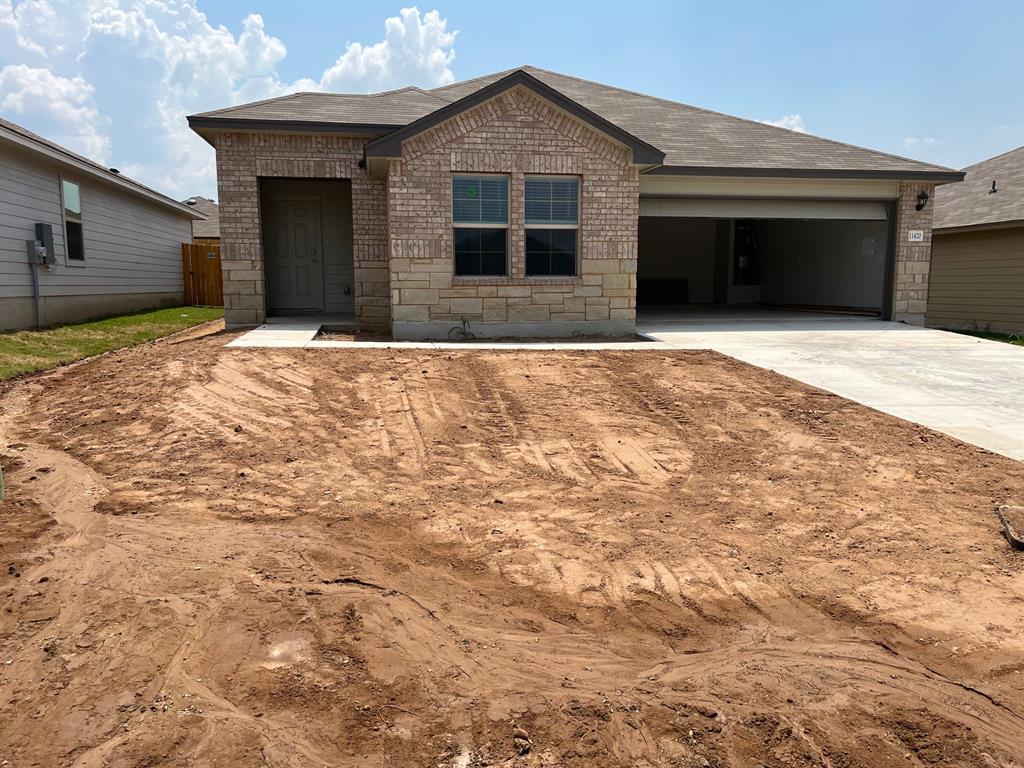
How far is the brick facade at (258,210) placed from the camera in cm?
1339

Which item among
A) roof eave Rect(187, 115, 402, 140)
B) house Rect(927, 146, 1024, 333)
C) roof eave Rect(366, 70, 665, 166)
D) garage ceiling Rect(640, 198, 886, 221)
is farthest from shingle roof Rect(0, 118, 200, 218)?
house Rect(927, 146, 1024, 333)

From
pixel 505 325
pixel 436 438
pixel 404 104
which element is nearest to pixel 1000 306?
pixel 505 325

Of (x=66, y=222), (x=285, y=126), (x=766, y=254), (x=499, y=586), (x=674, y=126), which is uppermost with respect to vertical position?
(x=674, y=126)

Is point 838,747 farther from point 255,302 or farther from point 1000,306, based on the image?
point 1000,306

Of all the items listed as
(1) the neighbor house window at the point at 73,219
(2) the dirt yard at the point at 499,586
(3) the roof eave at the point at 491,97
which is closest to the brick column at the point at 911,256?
A: (3) the roof eave at the point at 491,97

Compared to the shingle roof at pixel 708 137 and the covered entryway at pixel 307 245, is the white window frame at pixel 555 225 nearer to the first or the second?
the shingle roof at pixel 708 137

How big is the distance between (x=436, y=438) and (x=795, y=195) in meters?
11.6

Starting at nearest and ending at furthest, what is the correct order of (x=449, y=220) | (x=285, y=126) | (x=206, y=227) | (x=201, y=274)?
(x=449, y=220), (x=285, y=126), (x=201, y=274), (x=206, y=227)

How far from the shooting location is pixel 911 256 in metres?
15.8

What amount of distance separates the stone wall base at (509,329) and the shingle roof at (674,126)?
352 cm

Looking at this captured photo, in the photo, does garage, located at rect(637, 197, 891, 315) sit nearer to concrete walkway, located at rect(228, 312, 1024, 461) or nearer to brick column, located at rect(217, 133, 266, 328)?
concrete walkway, located at rect(228, 312, 1024, 461)

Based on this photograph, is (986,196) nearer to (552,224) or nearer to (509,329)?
(552,224)

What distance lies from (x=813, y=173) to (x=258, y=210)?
1112cm

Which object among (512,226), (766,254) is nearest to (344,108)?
(512,226)
